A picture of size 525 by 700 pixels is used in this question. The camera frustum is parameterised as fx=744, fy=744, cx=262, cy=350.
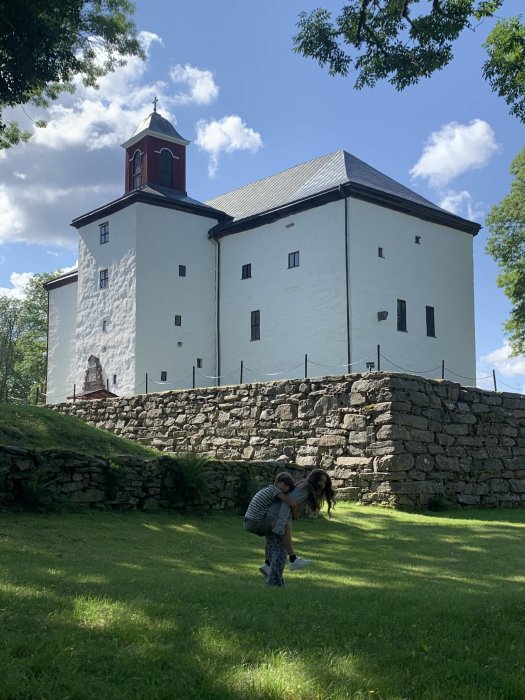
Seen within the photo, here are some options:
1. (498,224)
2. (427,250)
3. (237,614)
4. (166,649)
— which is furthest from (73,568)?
(498,224)

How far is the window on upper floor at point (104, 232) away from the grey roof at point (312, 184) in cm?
561

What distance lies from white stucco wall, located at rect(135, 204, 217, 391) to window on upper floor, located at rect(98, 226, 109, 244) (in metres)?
2.64

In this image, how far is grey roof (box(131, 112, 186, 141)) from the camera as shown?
36531 millimetres

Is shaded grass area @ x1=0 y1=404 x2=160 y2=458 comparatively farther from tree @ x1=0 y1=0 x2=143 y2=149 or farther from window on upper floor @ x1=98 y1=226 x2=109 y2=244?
window on upper floor @ x1=98 y1=226 x2=109 y2=244

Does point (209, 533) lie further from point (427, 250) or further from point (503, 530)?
point (427, 250)

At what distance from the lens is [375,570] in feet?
30.6

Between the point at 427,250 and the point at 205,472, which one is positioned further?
the point at 427,250

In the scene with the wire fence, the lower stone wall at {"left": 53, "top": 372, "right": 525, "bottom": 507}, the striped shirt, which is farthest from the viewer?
the wire fence

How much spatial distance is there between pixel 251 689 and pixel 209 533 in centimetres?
756

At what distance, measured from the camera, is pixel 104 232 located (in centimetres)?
3391

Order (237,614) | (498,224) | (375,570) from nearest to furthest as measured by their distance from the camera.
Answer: (237,614), (375,570), (498,224)

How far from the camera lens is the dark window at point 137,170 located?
36.2 meters

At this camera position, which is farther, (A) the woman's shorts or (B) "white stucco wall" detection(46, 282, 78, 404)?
(B) "white stucco wall" detection(46, 282, 78, 404)

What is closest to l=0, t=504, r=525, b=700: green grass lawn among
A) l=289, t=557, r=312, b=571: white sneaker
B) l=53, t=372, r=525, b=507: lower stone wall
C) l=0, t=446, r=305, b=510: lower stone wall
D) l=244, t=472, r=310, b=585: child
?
l=289, t=557, r=312, b=571: white sneaker
